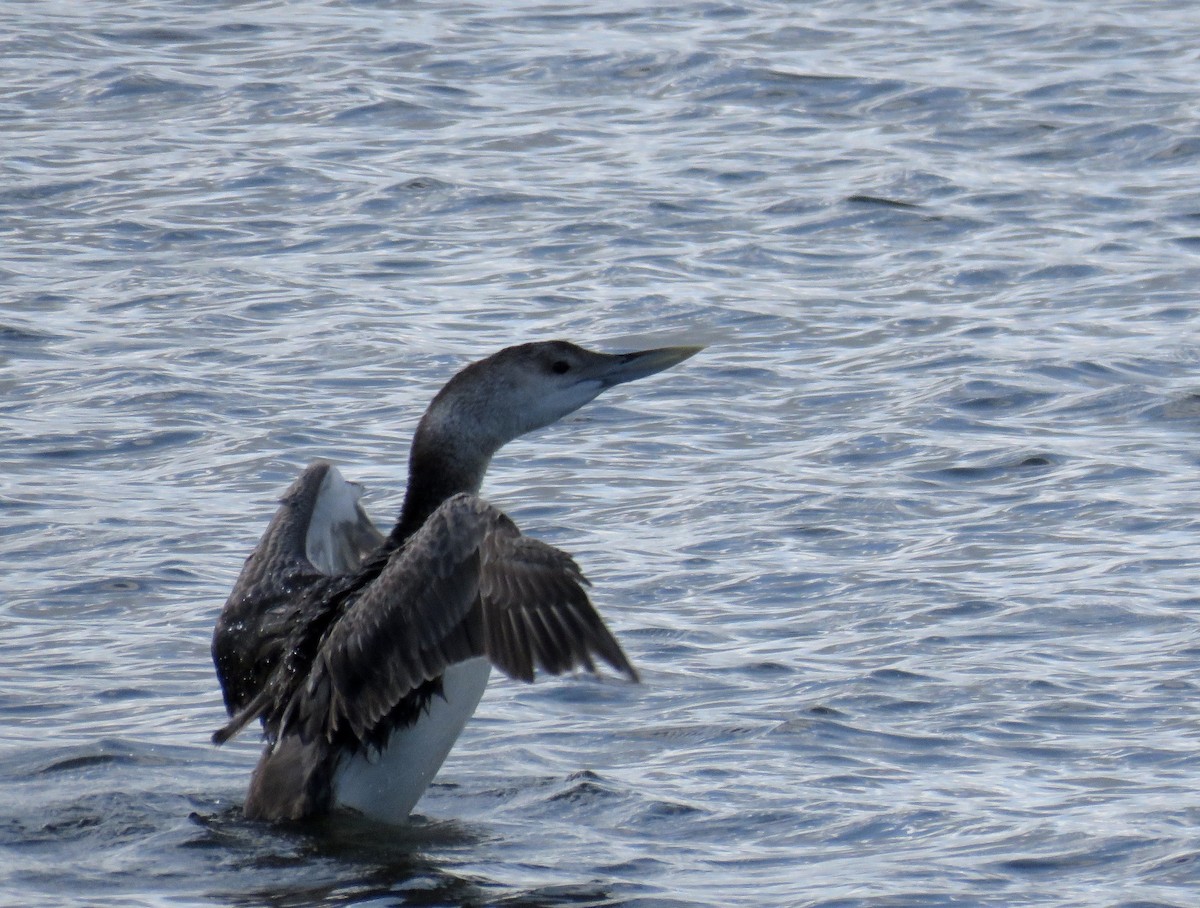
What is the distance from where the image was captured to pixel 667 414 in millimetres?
9430

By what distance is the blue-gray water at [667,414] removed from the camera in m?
5.74

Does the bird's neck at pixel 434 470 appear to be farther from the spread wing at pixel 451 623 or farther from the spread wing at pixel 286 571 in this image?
the spread wing at pixel 451 623

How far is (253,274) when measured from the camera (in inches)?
440

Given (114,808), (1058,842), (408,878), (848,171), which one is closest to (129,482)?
(114,808)

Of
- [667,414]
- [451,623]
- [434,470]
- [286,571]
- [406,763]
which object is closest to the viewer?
[451,623]

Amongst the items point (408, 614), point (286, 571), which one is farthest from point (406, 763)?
point (286, 571)

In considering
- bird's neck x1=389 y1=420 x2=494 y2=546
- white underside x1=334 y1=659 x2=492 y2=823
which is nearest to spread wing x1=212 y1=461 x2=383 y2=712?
bird's neck x1=389 y1=420 x2=494 y2=546

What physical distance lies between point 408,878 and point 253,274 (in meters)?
6.09

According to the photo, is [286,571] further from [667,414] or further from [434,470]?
[667,414]

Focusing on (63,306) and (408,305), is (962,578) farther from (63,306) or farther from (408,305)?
(63,306)

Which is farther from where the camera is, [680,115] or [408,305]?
[680,115]

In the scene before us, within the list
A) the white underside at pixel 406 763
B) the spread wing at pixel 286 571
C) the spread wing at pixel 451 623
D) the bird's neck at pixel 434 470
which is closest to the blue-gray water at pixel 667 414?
the white underside at pixel 406 763

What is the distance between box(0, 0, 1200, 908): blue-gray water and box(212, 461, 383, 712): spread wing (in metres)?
0.29

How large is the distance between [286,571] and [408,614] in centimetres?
99
